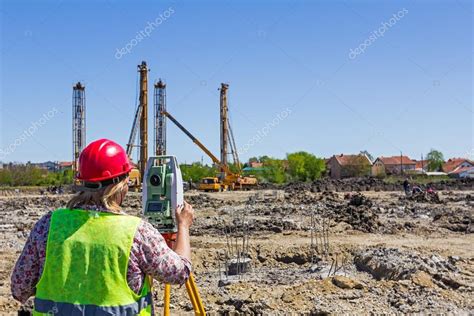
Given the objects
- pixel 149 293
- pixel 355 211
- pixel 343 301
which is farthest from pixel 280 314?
pixel 355 211

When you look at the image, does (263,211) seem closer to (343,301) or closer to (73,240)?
(343,301)

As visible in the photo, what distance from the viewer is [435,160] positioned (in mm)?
87625

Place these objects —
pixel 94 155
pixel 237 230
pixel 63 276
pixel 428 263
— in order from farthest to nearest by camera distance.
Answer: pixel 237 230, pixel 428 263, pixel 94 155, pixel 63 276

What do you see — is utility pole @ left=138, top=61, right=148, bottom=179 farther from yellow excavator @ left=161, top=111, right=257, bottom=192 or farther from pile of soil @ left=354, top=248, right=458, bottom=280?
pile of soil @ left=354, top=248, right=458, bottom=280

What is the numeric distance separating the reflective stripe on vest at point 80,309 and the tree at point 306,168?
200 ft

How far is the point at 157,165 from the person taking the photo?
282 cm

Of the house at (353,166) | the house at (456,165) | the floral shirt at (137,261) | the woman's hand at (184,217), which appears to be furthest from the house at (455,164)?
the floral shirt at (137,261)

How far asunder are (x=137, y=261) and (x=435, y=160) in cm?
9154

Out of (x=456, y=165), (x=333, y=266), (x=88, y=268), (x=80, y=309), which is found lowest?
(x=333, y=266)

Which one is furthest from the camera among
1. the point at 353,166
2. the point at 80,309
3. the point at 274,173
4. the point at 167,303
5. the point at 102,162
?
the point at 353,166

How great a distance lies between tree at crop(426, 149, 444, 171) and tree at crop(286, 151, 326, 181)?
28669 millimetres

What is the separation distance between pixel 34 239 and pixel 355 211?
14.4m

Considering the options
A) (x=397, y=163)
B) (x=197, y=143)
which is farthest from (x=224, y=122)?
(x=397, y=163)

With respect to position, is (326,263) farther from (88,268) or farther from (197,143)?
(197,143)
